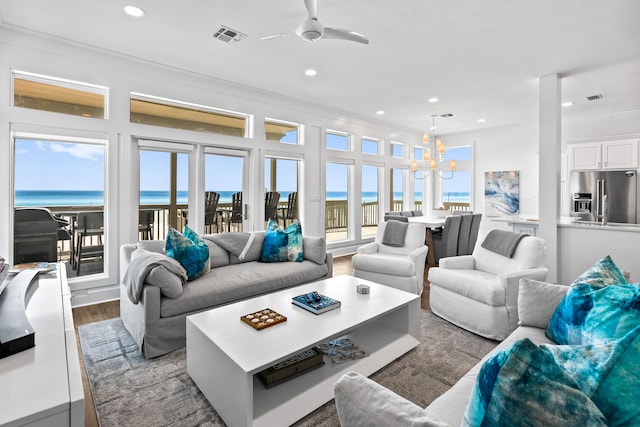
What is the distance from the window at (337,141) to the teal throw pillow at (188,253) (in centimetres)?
387

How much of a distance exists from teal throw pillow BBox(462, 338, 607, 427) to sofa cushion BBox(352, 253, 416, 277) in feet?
10.1

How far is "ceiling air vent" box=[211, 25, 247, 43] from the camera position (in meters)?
3.19

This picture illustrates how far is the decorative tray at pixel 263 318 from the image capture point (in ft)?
6.48

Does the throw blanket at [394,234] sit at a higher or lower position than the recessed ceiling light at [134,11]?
lower

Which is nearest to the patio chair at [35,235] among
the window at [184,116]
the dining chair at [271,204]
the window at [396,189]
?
the window at [184,116]

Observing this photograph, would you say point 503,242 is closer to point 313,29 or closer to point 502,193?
point 313,29

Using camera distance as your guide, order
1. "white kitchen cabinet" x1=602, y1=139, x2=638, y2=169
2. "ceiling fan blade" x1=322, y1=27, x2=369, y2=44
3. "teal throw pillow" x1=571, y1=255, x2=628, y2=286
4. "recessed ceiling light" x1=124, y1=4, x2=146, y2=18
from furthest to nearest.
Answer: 1. "white kitchen cabinet" x1=602, y1=139, x2=638, y2=169
2. "recessed ceiling light" x1=124, y1=4, x2=146, y2=18
3. "ceiling fan blade" x1=322, y1=27, x2=369, y2=44
4. "teal throw pillow" x1=571, y1=255, x2=628, y2=286

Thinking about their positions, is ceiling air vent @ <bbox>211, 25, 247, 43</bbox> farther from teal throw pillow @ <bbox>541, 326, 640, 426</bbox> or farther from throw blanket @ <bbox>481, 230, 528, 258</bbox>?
teal throw pillow @ <bbox>541, 326, 640, 426</bbox>

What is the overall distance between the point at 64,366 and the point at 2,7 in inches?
137

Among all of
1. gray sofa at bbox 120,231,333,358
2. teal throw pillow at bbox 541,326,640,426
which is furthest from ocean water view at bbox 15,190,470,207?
teal throw pillow at bbox 541,326,640,426

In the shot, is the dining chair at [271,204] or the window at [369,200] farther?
the window at [369,200]

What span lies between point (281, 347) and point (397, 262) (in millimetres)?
2313

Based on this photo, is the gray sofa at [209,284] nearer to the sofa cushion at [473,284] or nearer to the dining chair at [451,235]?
the sofa cushion at [473,284]

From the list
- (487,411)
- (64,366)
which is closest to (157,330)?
(64,366)
